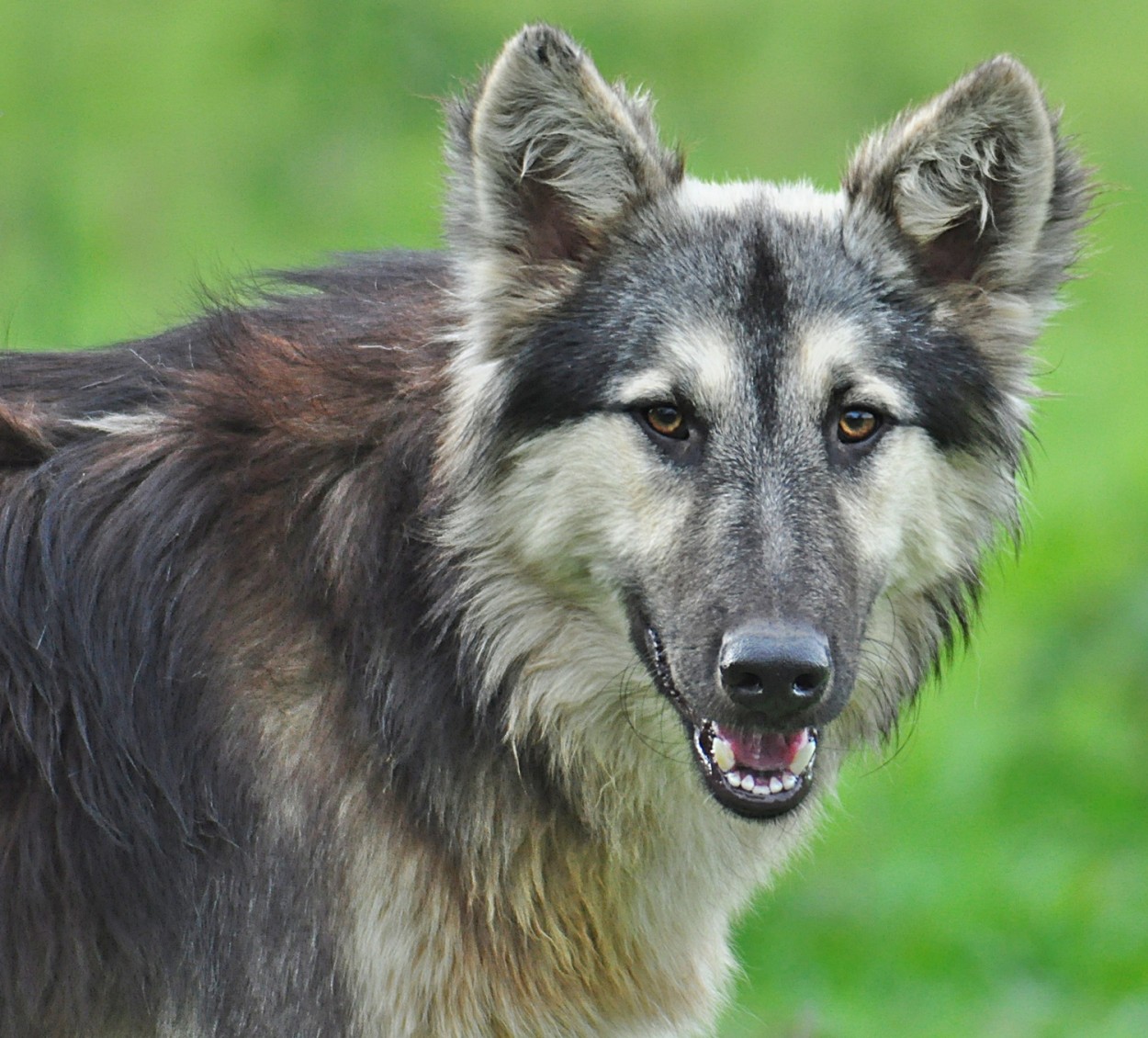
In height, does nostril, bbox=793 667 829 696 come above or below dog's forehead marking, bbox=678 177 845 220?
below

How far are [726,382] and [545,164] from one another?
27.9 inches

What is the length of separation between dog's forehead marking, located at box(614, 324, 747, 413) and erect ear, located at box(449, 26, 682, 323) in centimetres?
36

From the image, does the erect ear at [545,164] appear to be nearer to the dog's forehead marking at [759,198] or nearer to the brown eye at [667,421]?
the dog's forehead marking at [759,198]

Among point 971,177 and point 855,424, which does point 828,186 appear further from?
point 855,424

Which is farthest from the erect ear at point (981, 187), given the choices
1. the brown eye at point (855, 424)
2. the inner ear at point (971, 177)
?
the brown eye at point (855, 424)

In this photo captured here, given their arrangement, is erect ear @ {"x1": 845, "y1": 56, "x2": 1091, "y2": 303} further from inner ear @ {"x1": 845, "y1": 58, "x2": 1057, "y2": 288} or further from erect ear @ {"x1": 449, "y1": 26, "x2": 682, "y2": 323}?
erect ear @ {"x1": 449, "y1": 26, "x2": 682, "y2": 323}

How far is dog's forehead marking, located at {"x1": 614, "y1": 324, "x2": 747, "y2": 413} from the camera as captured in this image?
425 cm

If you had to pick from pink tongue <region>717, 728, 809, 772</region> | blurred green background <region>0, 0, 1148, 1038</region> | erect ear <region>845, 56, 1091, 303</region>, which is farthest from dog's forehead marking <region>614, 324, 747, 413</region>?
blurred green background <region>0, 0, 1148, 1038</region>

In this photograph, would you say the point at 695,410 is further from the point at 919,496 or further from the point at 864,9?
the point at 864,9

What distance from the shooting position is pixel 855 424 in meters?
4.32

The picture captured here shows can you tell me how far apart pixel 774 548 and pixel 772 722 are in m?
0.41

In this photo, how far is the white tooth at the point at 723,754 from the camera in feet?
14.0

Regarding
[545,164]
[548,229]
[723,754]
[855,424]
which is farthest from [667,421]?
[723,754]

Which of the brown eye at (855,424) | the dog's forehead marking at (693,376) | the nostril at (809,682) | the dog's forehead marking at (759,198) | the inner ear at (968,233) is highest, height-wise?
the dog's forehead marking at (759,198)
